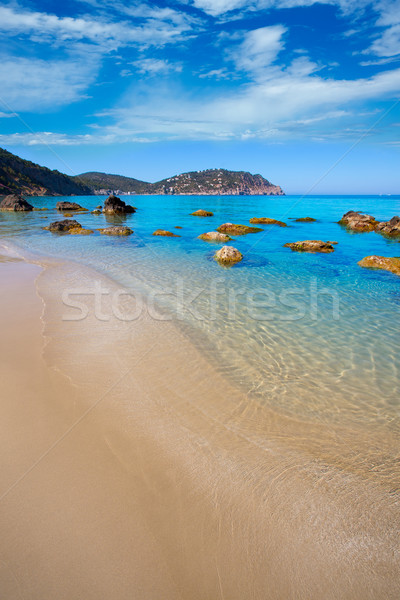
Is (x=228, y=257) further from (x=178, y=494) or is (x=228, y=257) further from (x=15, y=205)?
(x=15, y=205)

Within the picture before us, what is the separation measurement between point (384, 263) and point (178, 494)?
599 inches

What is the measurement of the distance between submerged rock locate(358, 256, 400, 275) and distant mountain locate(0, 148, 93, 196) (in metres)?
117

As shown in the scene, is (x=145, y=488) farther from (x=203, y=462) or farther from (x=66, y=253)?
(x=66, y=253)

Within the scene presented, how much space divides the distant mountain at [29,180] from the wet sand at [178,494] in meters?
120

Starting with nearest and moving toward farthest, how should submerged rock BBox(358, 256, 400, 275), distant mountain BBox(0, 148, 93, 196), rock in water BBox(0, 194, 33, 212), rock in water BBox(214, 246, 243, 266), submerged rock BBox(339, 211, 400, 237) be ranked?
submerged rock BBox(358, 256, 400, 275) < rock in water BBox(214, 246, 243, 266) < submerged rock BBox(339, 211, 400, 237) < rock in water BBox(0, 194, 33, 212) < distant mountain BBox(0, 148, 93, 196)

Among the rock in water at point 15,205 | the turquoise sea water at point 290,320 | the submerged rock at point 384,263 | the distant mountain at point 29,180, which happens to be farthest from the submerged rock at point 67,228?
the distant mountain at point 29,180

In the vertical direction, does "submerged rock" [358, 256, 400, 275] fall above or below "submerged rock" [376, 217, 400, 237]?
below

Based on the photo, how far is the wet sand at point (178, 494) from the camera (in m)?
2.32

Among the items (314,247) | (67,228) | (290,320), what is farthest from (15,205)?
(290,320)

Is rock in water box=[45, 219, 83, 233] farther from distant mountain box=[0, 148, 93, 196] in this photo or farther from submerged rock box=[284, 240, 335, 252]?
distant mountain box=[0, 148, 93, 196]

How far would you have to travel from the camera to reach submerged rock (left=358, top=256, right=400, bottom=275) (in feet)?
44.7

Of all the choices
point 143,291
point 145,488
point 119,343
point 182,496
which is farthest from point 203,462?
point 143,291

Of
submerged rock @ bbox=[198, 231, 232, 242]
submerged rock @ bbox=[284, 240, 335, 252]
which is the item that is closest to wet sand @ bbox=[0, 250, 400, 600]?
submerged rock @ bbox=[284, 240, 335, 252]

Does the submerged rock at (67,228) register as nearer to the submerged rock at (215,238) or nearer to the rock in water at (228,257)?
the submerged rock at (215,238)
